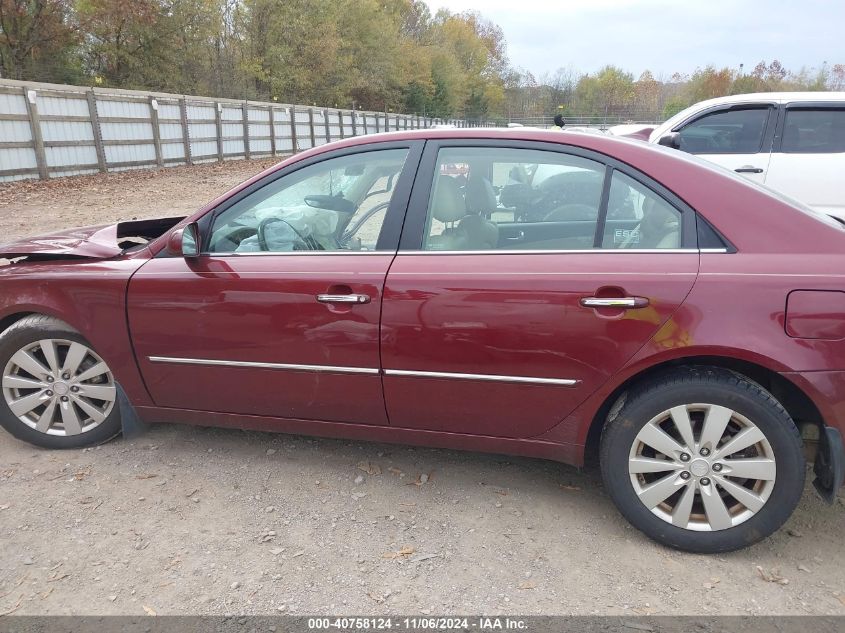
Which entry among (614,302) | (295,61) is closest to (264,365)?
(614,302)

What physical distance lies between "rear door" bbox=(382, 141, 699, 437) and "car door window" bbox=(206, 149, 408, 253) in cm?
29

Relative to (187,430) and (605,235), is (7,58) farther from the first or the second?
(605,235)

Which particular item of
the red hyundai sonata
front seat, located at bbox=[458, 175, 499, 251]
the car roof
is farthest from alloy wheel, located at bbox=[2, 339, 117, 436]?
the car roof

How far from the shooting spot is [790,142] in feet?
19.6

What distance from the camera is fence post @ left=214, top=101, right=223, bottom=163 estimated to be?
22.1 meters

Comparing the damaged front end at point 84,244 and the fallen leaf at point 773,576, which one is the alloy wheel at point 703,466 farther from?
the damaged front end at point 84,244

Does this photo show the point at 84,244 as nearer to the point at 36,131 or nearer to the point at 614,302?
the point at 614,302

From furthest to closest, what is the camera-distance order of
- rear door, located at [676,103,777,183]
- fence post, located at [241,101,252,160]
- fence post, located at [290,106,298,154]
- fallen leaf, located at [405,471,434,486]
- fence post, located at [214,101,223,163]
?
fence post, located at [290,106,298,154] < fence post, located at [241,101,252,160] < fence post, located at [214,101,223,163] < rear door, located at [676,103,777,183] < fallen leaf, located at [405,471,434,486]

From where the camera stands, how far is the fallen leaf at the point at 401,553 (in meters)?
2.44

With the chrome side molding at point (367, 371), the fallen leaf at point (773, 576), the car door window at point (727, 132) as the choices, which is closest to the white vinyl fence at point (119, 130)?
the chrome side molding at point (367, 371)

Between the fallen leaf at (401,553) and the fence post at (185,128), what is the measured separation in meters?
20.4

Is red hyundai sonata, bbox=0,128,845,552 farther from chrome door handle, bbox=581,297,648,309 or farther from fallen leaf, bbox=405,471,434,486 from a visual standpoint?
fallen leaf, bbox=405,471,434,486

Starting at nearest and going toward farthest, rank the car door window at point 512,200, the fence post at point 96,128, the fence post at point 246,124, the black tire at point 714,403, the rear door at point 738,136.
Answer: the black tire at point 714,403, the car door window at point 512,200, the rear door at point 738,136, the fence post at point 96,128, the fence post at point 246,124

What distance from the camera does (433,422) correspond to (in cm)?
269
